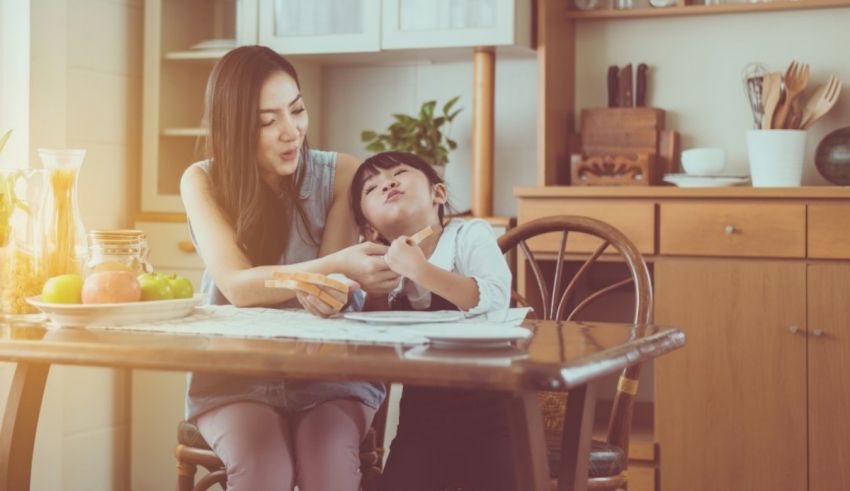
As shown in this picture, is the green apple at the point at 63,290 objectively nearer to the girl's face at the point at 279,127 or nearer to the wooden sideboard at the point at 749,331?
the girl's face at the point at 279,127

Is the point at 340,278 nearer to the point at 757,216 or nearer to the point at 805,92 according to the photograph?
the point at 757,216

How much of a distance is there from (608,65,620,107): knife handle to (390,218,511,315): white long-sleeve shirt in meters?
1.54

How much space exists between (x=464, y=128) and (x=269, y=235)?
5.36 ft

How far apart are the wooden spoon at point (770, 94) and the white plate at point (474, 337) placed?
6.37ft

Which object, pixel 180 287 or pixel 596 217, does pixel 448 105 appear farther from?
pixel 180 287

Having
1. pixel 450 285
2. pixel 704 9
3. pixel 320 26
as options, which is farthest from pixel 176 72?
pixel 450 285

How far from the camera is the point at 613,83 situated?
130 inches

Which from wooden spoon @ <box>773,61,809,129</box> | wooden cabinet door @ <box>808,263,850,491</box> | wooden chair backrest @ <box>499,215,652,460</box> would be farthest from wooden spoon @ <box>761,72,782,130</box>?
wooden chair backrest @ <box>499,215,652,460</box>

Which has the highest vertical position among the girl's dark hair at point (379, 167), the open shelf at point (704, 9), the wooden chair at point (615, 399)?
the open shelf at point (704, 9)

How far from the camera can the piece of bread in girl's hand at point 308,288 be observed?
5.27 ft

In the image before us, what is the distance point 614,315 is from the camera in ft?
11.2

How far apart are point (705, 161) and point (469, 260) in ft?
4.72

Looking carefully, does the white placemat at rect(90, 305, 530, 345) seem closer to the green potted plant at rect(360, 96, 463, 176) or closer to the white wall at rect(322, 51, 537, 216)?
the green potted plant at rect(360, 96, 463, 176)

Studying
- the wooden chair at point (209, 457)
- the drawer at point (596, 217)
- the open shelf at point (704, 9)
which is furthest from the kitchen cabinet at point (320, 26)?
the wooden chair at point (209, 457)
